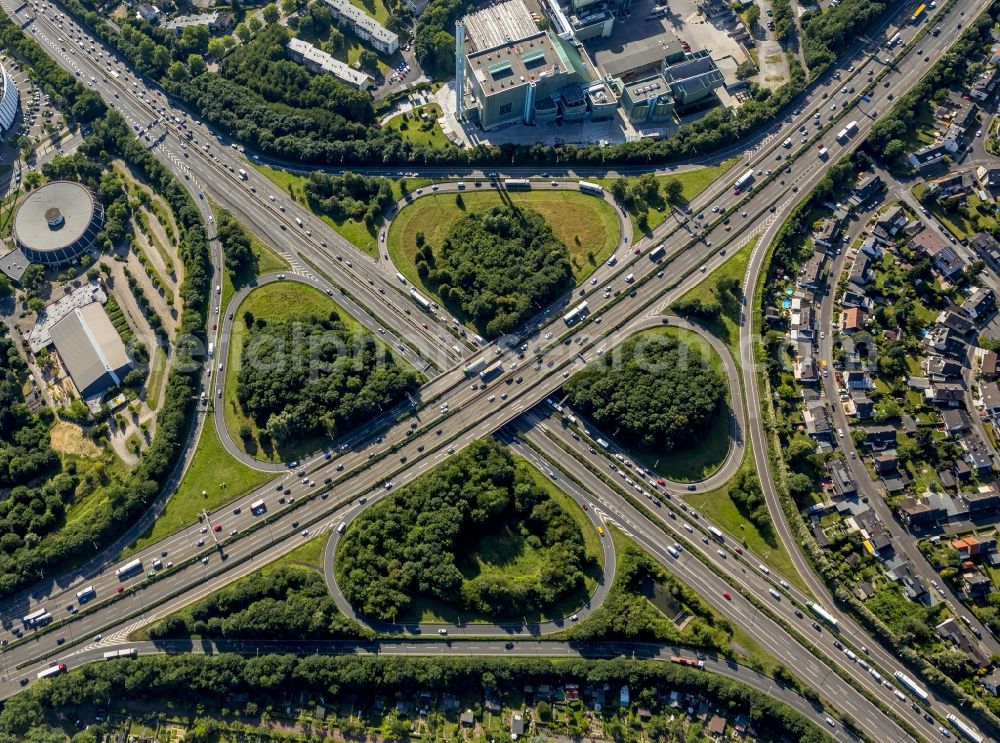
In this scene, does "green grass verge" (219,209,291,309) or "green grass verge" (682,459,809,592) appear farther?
"green grass verge" (219,209,291,309)

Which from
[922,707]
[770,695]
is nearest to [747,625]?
[770,695]

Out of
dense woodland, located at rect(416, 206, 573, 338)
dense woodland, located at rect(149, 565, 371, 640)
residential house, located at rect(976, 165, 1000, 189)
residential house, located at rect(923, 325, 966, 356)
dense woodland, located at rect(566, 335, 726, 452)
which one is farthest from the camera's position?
residential house, located at rect(976, 165, 1000, 189)

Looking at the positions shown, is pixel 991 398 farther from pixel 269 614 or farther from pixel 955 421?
pixel 269 614

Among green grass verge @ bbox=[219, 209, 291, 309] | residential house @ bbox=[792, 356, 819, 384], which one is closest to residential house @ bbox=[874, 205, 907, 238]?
residential house @ bbox=[792, 356, 819, 384]

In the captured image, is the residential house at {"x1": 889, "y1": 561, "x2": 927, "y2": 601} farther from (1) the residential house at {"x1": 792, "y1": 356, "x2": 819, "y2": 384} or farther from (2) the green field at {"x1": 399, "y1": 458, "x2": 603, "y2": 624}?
(2) the green field at {"x1": 399, "y1": 458, "x2": 603, "y2": 624}

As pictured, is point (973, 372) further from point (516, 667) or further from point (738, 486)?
point (516, 667)

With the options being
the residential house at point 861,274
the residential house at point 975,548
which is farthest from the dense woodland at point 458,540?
the residential house at point 861,274

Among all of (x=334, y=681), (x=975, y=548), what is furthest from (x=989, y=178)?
(x=334, y=681)
